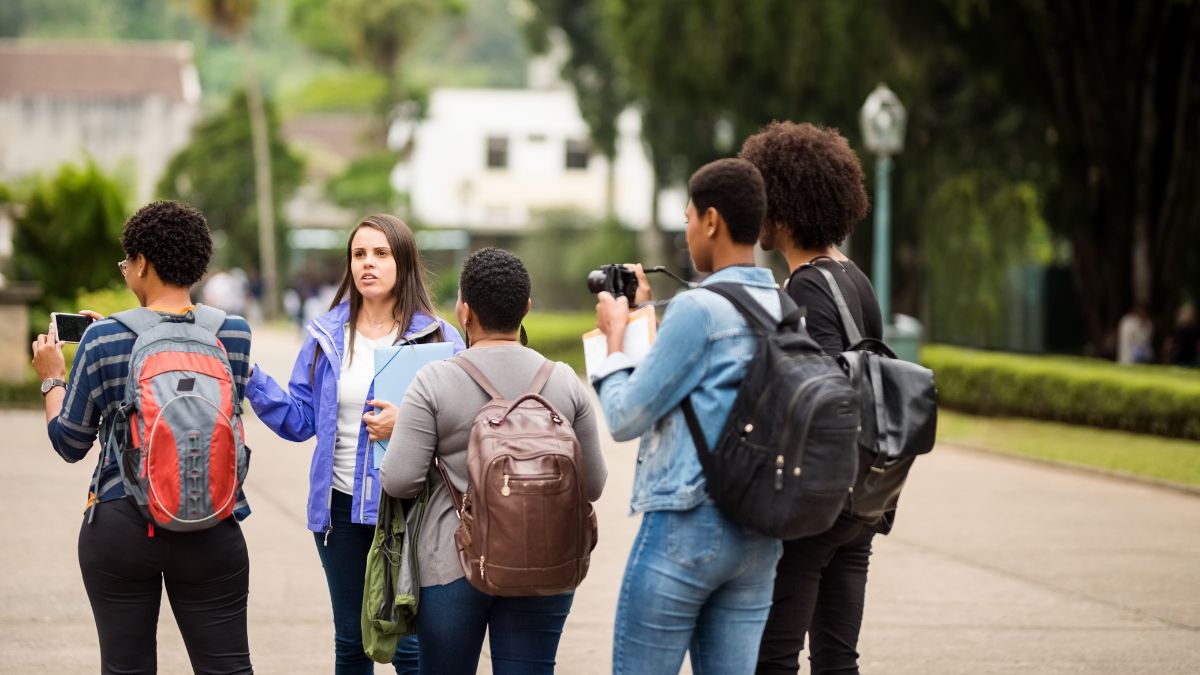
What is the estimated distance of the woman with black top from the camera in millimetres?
4418

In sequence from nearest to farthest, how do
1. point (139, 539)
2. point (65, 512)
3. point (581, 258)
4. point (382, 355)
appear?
1. point (139, 539)
2. point (382, 355)
3. point (65, 512)
4. point (581, 258)

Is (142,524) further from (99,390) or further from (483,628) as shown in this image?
(483,628)

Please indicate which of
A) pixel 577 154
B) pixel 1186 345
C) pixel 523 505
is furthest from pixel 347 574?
pixel 577 154

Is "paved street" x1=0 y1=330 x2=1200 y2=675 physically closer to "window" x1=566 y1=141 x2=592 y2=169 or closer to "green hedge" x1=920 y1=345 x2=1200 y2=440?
"green hedge" x1=920 y1=345 x2=1200 y2=440

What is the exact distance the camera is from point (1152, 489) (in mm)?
13219

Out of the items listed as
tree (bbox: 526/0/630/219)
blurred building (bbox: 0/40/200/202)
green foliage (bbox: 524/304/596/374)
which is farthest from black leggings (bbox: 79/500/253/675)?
blurred building (bbox: 0/40/200/202)

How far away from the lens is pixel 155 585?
168 inches

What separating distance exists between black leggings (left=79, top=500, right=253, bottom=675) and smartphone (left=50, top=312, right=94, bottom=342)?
516 mm

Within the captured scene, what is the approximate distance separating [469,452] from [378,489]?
91 centimetres

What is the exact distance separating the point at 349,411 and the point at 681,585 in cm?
154

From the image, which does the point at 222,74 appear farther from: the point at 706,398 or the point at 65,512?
the point at 706,398

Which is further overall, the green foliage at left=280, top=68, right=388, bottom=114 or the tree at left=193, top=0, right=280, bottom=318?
the green foliage at left=280, top=68, right=388, bottom=114

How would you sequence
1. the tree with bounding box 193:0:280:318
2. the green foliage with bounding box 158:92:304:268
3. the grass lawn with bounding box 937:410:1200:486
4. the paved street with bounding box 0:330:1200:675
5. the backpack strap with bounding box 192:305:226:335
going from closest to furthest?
the backpack strap with bounding box 192:305:226:335
the paved street with bounding box 0:330:1200:675
the grass lawn with bounding box 937:410:1200:486
the tree with bounding box 193:0:280:318
the green foliage with bounding box 158:92:304:268

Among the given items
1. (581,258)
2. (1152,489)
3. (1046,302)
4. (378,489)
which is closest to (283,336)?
(581,258)
